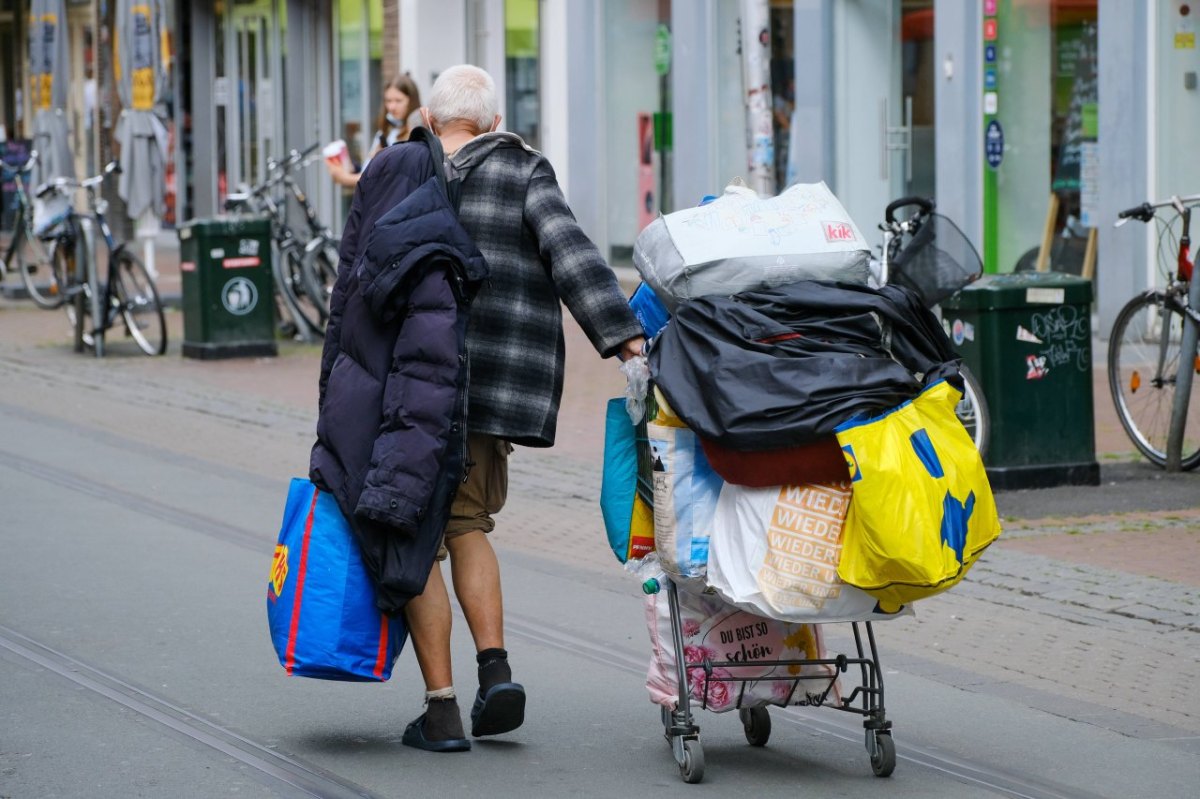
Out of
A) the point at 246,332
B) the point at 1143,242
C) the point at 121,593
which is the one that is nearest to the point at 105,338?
the point at 246,332

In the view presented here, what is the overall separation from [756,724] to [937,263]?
4044 millimetres

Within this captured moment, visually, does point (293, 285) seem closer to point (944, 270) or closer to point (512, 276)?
point (944, 270)

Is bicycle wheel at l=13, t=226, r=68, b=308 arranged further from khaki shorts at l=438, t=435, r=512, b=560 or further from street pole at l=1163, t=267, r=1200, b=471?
khaki shorts at l=438, t=435, r=512, b=560

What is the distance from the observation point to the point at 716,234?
4902mm

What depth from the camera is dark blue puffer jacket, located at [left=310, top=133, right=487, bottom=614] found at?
4.95 meters

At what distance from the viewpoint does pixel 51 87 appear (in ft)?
67.7

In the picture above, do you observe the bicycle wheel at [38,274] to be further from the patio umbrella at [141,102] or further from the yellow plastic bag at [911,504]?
the yellow plastic bag at [911,504]

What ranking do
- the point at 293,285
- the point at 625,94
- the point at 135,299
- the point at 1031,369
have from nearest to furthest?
the point at 1031,369
the point at 135,299
the point at 293,285
the point at 625,94

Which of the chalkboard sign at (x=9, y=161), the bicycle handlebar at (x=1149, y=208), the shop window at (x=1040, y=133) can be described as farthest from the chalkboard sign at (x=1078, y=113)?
the chalkboard sign at (x=9, y=161)

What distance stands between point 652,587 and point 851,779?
2.42 feet

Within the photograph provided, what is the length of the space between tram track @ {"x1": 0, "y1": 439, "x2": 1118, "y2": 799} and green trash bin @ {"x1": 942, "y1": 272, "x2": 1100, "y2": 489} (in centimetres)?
298

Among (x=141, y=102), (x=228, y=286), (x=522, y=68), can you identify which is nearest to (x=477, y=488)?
(x=228, y=286)

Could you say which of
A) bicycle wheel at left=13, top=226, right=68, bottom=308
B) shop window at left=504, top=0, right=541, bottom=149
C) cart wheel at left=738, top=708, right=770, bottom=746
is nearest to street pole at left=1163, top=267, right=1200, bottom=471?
cart wheel at left=738, top=708, right=770, bottom=746

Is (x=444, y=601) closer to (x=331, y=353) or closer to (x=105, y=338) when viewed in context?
(x=331, y=353)
